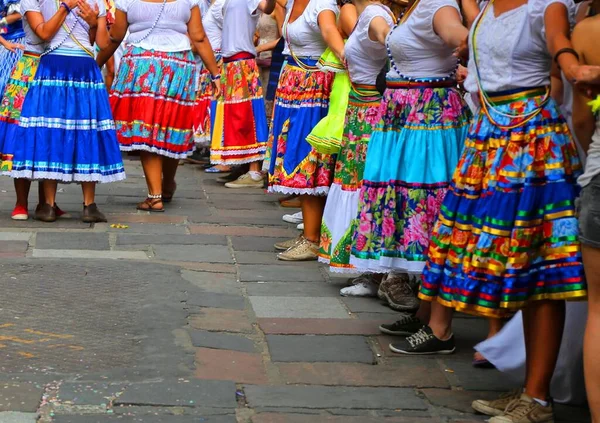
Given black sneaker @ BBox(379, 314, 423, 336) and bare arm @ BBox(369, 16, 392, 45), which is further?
bare arm @ BBox(369, 16, 392, 45)

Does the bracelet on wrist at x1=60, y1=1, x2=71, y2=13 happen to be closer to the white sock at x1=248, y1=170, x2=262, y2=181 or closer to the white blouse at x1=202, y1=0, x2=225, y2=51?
the white sock at x1=248, y1=170, x2=262, y2=181

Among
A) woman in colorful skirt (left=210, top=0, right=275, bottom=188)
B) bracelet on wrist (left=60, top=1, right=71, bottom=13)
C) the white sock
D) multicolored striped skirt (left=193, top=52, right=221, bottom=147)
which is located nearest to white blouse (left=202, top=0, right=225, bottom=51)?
multicolored striped skirt (left=193, top=52, right=221, bottom=147)

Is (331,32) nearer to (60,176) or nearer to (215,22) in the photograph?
(60,176)

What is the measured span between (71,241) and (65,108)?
3.62 ft

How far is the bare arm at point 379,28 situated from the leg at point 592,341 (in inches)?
89.9

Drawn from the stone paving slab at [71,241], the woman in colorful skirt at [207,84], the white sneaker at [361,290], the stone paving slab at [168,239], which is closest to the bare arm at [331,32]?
the white sneaker at [361,290]

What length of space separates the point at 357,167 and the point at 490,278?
2295 mm

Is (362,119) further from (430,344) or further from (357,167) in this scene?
(430,344)

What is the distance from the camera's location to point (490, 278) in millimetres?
4152

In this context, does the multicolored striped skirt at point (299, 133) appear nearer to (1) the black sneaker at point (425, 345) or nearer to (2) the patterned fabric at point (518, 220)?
(1) the black sneaker at point (425, 345)

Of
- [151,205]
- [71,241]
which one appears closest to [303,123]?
[71,241]

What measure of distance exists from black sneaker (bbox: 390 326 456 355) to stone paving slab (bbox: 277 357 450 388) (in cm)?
8

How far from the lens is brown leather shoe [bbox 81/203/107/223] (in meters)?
8.32

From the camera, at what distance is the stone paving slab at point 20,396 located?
4152 millimetres
